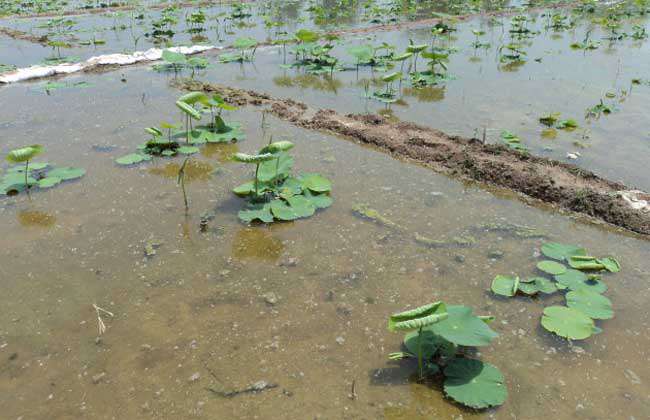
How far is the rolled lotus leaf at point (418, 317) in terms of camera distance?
116 inches

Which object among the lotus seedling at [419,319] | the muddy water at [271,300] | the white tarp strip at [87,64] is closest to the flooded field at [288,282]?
the muddy water at [271,300]

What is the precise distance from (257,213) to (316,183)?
32.7 inches

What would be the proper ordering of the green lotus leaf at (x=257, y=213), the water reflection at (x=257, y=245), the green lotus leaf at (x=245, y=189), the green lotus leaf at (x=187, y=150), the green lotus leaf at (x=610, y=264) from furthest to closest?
1. the green lotus leaf at (x=187, y=150)
2. the green lotus leaf at (x=245, y=189)
3. the green lotus leaf at (x=257, y=213)
4. the water reflection at (x=257, y=245)
5. the green lotus leaf at (x=610, y=264)

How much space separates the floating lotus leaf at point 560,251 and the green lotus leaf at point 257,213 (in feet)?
8.95

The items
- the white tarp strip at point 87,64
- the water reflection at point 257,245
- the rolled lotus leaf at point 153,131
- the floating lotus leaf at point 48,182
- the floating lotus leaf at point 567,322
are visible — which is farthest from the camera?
the white tarp strip at point 87,64

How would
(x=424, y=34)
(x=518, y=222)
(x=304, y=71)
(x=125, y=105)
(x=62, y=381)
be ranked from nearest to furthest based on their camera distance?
1. (x=62, y=381)
2. (x=518, y=222)
3. (x=125, y=105)
4. (x=304, y=71)
5. (x=424, y=34)

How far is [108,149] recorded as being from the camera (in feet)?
22.6

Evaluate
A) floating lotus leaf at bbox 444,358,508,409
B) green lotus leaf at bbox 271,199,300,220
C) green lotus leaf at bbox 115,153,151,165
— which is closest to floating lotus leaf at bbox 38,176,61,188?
green lotus leaf at bbox 115,153,151,165

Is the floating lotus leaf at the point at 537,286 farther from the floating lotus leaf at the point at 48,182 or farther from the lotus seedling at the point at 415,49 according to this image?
the lotus seedling at the point at 415,49

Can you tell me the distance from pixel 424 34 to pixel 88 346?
13.0m

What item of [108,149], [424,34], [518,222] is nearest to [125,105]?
[108,149]

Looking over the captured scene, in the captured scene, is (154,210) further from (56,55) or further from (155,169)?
(56,55)

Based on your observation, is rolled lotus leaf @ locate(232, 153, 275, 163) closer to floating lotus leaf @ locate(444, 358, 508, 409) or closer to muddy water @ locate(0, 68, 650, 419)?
muddy water @ locate(0, 68, 650, 419)

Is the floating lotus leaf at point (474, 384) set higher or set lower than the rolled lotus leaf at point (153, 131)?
lower
